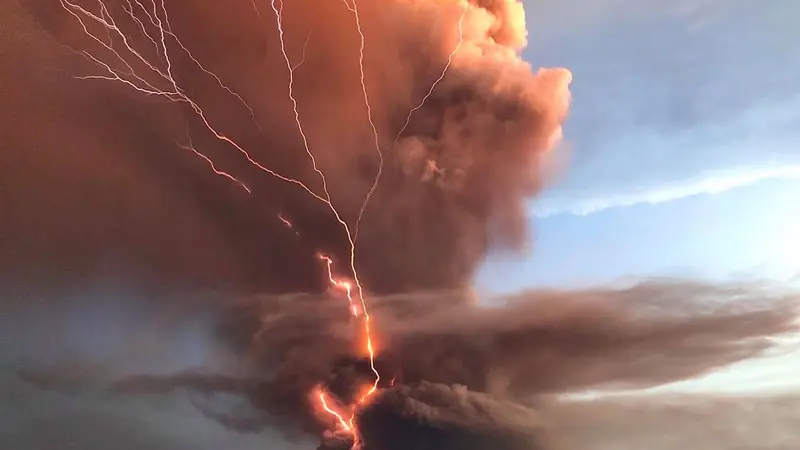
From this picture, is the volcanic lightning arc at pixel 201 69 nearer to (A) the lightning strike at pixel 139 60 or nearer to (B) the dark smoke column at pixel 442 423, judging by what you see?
(A) the lightning strike at pixel 139 60

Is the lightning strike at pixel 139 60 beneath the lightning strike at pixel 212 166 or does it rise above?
above

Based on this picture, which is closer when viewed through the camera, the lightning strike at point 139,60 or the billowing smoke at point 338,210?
the billowing smoke at point 338,210

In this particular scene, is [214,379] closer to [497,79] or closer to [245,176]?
[245,176]

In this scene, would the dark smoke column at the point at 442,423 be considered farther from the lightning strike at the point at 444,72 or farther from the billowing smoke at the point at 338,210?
the lightning strike at the point at 444,72

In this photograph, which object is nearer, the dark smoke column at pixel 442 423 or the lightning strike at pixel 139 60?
the dark smoke column at pixel 442 423

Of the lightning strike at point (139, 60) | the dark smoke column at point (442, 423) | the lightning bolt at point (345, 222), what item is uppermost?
the lightning strike at point (139, 60)

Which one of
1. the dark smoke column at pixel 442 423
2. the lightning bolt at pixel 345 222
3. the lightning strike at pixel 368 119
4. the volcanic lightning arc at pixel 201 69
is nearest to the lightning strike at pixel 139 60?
the volcanic lightning arc at pixel 201 69

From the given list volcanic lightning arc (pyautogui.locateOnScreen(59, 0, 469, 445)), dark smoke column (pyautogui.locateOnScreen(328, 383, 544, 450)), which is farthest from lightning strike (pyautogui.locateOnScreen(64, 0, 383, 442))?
dark smoke column (pyautogui.locateOnScreen(328, 383, 544, 450))

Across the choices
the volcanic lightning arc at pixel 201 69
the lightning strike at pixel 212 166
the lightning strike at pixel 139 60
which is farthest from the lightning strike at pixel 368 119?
the lightning strike at pixel 139 60

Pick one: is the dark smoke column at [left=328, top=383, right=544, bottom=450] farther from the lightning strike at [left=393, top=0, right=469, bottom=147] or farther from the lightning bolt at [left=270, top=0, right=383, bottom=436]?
the lightning strike at [left=393, top=0, right=469, bottom=147]

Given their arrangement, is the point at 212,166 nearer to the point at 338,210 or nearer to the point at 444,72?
the point at 338,210
